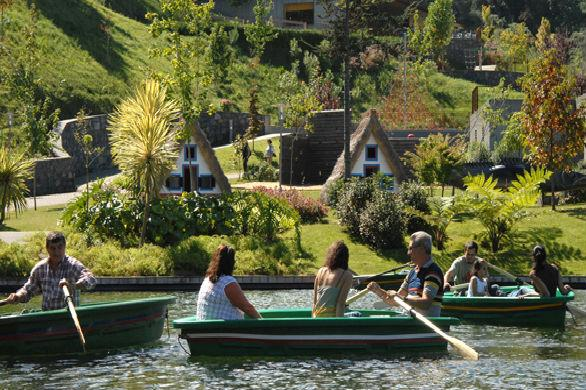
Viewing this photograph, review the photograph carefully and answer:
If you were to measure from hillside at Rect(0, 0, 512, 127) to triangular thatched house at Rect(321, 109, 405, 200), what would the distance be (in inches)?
491

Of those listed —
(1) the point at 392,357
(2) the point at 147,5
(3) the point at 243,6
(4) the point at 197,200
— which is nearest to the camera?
(1) the point at 392,357

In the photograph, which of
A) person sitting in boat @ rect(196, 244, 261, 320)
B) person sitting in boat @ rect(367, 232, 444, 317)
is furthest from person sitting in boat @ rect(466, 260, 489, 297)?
person sitting in boat @ rect(196, 244, 261, 320)

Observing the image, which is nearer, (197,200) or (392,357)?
(392,357)

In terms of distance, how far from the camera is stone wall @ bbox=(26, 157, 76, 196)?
5203cm

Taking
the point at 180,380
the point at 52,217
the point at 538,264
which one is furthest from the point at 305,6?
the point at 180,380

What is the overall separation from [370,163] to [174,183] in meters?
7.22

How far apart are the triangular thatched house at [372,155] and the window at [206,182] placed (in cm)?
549

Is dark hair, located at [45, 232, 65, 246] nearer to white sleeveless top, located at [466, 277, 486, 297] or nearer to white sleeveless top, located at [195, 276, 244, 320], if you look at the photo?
white sleeveless top, located at [195, 276, 244, 320]

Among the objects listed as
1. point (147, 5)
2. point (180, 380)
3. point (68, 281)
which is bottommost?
point (180, 380)

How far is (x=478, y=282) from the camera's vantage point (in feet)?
90.2

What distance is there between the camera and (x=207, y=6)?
41.4 meters

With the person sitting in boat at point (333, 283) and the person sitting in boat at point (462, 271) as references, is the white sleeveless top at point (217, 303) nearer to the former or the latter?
the person sitting in boat at point (333, 283)

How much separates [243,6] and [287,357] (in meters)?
→ 82.1

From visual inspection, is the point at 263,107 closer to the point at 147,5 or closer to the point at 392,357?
the point at 147,5
